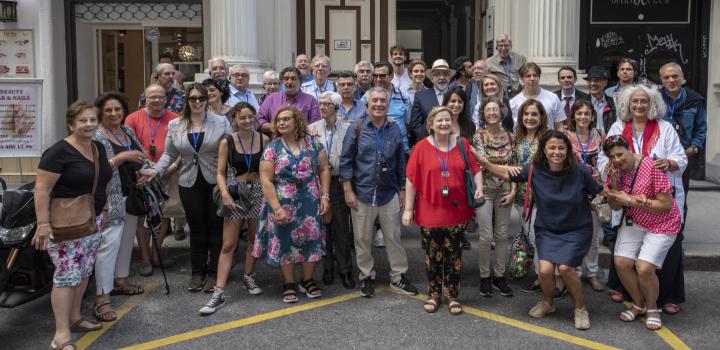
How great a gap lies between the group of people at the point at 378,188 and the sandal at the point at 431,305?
1 centimetres

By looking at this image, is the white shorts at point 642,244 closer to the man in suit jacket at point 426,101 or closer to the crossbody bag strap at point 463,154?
the crossbody bag strap at point 463,154

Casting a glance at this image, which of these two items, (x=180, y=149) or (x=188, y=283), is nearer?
(x=180, y=149)

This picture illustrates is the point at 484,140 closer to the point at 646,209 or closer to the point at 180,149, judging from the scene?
the point at 646,209

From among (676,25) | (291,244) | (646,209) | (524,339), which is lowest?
(524,339)

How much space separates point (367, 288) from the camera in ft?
18.7

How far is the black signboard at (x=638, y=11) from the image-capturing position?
34.0 feet

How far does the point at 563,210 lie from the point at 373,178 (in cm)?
149

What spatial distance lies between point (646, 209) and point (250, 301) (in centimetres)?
305

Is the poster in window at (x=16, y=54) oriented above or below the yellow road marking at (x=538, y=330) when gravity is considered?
above

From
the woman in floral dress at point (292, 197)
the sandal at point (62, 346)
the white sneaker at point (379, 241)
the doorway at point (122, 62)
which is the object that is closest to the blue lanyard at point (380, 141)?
the woman in floral dress at point (292, 197)

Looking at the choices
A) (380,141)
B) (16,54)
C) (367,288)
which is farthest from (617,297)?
(16,54)

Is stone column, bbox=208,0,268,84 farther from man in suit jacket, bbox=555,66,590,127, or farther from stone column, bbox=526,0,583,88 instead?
man in suit jacket, bbox=555,66,590,127

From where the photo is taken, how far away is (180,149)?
5.70 m

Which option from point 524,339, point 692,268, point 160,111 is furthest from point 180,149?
point 692,268
